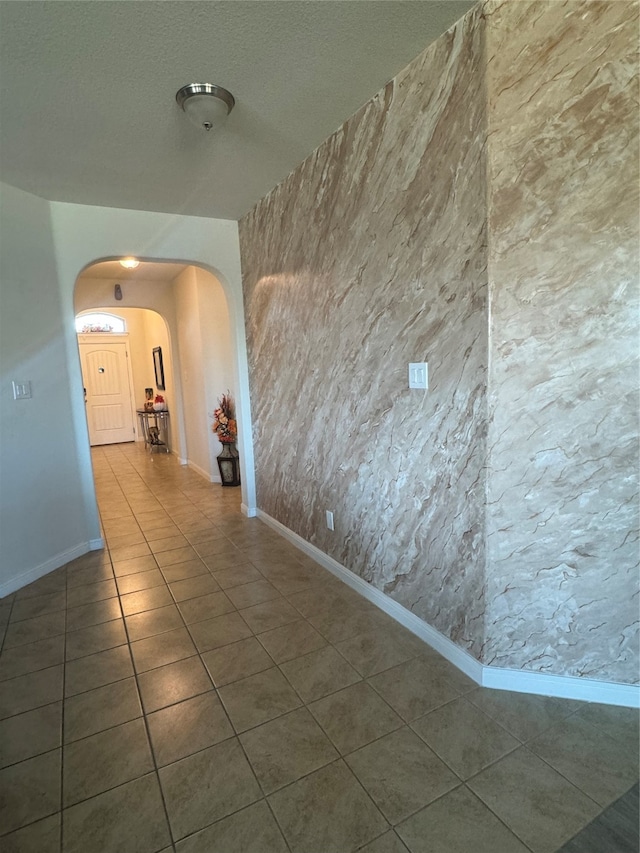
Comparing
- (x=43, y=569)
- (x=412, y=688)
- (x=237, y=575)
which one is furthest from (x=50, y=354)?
(x=412, y=688)

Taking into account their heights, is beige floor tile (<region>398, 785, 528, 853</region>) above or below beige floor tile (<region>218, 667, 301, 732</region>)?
below

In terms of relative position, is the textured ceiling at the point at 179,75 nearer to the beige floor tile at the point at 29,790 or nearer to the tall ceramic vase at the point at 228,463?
the beige floor tile at the point at 29,790

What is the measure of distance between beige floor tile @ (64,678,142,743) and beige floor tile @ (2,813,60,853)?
322mm

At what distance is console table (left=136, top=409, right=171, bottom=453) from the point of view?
7285mm

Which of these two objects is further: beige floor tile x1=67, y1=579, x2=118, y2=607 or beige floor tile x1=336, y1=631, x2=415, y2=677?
beige floor tile x1=67, y1=579, x2=118, y2=607

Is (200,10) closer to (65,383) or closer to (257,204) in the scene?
(257,204)

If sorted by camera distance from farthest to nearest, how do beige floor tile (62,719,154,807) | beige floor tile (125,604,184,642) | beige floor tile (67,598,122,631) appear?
beige floor tile (67,598,122,631) → beige floor tile (125,604,184,642) → beige floor tile (62,719,154,807)

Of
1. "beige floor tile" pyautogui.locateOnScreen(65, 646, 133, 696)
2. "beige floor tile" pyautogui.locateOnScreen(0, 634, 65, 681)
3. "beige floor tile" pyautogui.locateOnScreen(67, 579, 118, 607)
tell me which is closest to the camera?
"beige floor tile" pyautogui.locateOnScreen(65, 646, 133, 696)

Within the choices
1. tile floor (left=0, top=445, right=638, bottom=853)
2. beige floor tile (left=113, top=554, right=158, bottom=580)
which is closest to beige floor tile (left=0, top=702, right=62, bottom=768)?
tile floor (left=0, top=445, right=638, bottom=853)

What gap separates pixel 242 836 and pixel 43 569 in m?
2.38

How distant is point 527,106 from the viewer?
148cm

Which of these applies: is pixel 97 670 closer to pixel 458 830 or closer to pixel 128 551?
pixel 128 551

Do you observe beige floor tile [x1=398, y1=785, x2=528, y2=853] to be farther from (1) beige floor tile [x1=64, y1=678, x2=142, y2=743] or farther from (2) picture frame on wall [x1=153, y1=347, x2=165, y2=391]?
(2) picture frame on wall [x1=153, y1=347, x2=165, y2=391]

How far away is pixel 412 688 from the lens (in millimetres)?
1849
